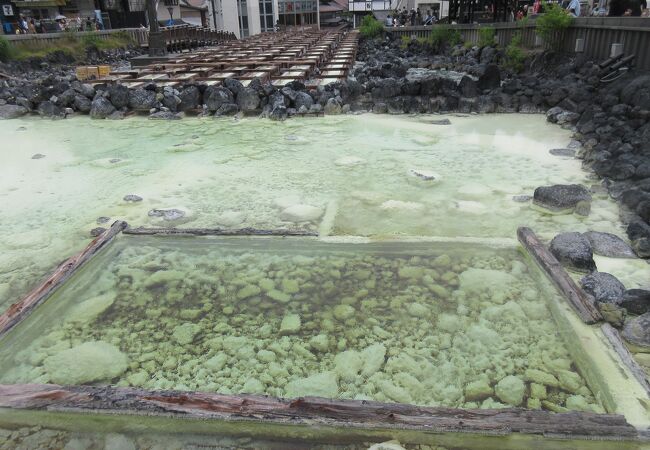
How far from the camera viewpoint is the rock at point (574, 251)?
12.3ft

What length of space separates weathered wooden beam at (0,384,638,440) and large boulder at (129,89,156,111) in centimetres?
889

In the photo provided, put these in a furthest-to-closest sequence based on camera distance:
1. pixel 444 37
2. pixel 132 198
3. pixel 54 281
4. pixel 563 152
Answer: pixel 444 37
pixel 563 152
pixel 132 198
pixel 54 281

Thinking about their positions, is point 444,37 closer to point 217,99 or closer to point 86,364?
point 217,99

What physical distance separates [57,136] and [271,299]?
7089 mm

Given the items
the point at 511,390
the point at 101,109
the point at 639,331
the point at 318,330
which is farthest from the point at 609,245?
the point at 101,109

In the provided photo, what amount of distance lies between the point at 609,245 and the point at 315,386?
2.99 meters

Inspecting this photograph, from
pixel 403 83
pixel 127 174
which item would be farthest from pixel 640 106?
pixel 127 174

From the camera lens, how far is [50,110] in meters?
10.2

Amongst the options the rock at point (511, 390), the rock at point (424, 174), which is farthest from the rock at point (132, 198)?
the rock at point (511, 390)

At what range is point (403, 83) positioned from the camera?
10.3 metres

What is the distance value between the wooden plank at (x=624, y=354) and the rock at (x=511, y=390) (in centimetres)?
60

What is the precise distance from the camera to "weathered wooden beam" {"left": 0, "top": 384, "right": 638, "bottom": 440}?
222 cm

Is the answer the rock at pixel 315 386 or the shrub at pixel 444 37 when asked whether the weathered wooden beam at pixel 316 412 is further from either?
the shrub at pixel 444 37

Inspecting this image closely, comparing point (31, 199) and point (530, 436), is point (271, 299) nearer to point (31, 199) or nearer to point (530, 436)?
point (530, 436)
